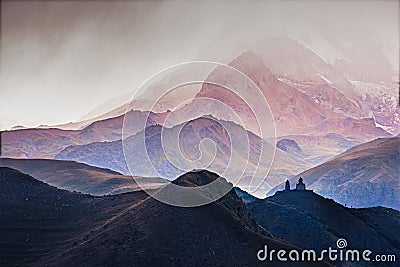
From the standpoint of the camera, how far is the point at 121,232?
71438mm

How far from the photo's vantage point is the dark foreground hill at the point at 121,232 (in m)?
66.9

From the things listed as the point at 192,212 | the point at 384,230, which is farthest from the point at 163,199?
the point at 384,230

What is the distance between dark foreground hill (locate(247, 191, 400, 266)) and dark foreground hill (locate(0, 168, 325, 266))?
19959 mm

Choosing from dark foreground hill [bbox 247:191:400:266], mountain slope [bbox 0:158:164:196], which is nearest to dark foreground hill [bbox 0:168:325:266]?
dark foreground hill [bbox 247:191:400:266]

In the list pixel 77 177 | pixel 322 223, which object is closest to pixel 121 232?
pixel 322 223

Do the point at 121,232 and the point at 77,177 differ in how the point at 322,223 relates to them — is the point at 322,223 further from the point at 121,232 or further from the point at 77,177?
the point at 77,177

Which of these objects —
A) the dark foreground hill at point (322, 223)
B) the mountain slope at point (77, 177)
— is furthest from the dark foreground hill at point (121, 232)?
the mountain slope at point (77, 177)

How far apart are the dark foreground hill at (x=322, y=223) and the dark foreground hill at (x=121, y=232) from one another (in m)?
20.0

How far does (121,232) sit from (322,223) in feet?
199

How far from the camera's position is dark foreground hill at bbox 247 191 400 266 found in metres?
108

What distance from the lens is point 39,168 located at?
14962cm

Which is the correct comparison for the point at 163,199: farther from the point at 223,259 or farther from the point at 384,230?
the point at 384,230

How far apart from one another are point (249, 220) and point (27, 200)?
128ft

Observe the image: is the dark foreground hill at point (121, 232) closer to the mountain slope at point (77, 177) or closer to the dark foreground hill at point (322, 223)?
the dark foreground hill at point (322, 223)
